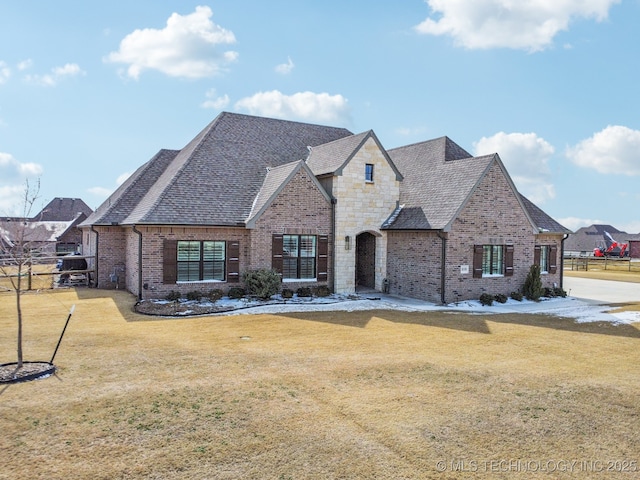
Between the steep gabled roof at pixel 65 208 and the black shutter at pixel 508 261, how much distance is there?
60.2 metres

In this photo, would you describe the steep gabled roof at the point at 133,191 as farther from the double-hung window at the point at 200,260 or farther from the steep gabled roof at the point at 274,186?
the steep gabled roof at the point at 274,186

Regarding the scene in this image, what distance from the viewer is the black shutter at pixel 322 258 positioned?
2206 centimetres

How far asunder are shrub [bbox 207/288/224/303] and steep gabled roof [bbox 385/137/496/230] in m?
8.57

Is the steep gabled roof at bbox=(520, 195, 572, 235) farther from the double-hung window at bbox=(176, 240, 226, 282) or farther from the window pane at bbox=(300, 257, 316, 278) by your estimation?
the double-hung window at bbox=(176, 240, 226, 282)

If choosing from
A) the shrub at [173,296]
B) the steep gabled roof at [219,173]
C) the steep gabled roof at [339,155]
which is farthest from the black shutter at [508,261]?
the shrub at [173,296]

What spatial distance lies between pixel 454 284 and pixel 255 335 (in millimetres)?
10381

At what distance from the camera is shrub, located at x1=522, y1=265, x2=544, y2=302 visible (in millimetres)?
22766

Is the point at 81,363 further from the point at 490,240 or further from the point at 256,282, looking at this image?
the point at 490,240

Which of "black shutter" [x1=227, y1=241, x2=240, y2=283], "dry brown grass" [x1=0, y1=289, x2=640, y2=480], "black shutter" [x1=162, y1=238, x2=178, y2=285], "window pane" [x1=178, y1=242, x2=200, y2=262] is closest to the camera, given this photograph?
"dry brown grass" [x1=0, y1=289, x2=640, y2=480]

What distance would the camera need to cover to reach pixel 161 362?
10602mm

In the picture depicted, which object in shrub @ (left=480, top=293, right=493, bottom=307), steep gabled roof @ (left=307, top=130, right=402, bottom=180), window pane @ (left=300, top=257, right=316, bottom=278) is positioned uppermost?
steep gabled roof @ (left=307, top=130, right=402, bottom=180)

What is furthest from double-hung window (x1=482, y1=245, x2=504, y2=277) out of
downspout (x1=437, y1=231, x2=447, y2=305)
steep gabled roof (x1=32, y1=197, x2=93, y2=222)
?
steep gabled roof (x1=32, y1=197, x2=93, y2=222)

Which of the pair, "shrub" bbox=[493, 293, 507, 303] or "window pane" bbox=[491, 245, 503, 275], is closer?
"shrub" bbox=[493, 293, 507, 303]

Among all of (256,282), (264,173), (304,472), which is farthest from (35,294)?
(304,472)
